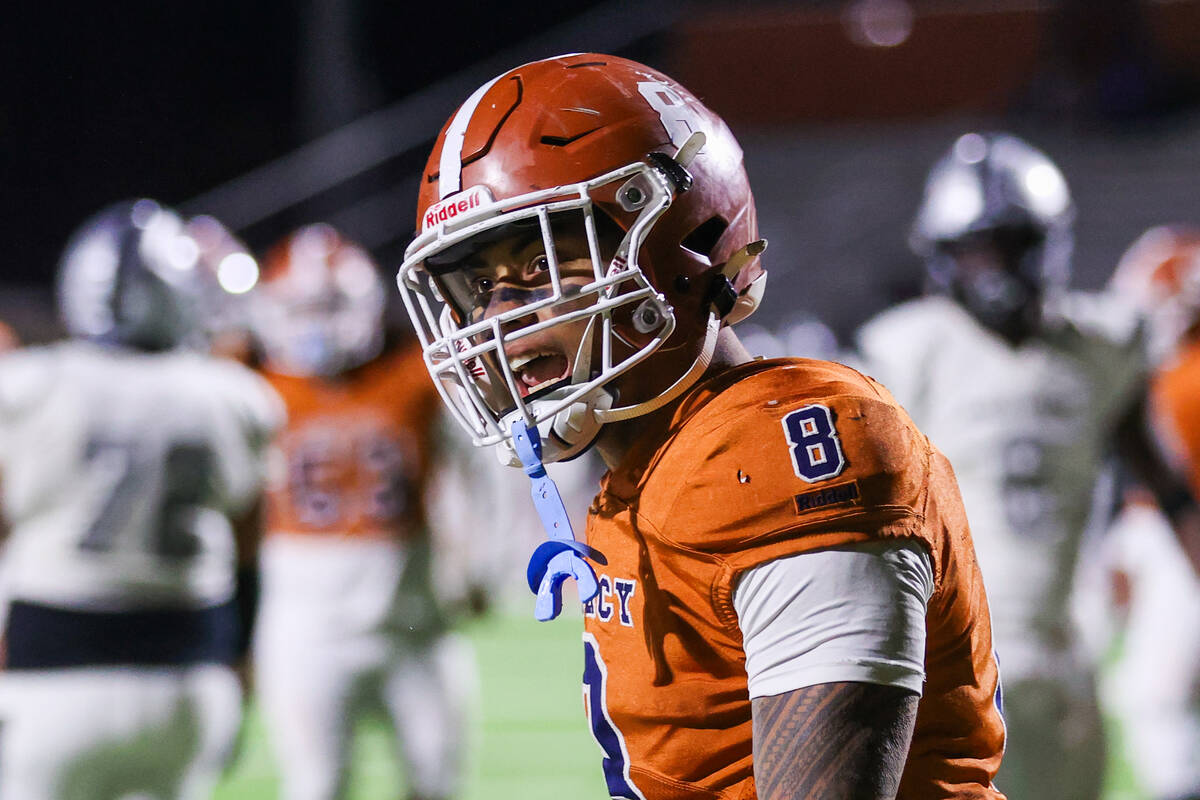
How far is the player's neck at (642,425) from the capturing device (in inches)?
57.6

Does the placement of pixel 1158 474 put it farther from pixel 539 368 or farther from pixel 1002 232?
pixel 539 368

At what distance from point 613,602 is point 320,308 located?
3382mm

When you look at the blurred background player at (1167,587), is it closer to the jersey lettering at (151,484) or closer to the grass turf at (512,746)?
the grass turf at (512,746)

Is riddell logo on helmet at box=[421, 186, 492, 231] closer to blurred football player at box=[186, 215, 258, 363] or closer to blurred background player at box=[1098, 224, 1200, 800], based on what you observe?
A: blurred background player at box=[1098, 224, 1200, 800]

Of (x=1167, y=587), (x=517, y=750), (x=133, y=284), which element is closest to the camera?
(x=133, y=284)

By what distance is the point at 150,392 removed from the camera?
341 cm

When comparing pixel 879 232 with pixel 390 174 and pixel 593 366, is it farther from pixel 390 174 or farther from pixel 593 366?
pixel 593 366

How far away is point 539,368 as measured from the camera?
1.46 m

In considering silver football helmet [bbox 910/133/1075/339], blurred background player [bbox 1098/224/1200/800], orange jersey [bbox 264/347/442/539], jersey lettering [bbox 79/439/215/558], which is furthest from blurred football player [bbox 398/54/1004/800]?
orange jersey [bbox 264/347/442/539]

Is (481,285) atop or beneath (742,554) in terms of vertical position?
atop

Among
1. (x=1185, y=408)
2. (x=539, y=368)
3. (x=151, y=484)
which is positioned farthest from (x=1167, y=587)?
(x=539, y=368)

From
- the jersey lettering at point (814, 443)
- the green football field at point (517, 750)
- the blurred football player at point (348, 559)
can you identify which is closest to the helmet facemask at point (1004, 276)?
the green football field at point (517, 750)

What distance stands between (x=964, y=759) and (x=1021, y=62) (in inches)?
490

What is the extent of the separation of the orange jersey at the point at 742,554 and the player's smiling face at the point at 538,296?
0.13m
